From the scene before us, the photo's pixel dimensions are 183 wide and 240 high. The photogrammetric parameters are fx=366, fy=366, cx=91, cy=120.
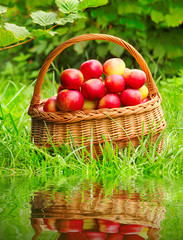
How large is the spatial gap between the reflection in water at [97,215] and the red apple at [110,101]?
2.19 feet

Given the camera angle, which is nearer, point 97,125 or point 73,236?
point 73,236

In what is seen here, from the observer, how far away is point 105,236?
0.73 meters

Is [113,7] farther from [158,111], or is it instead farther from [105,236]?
[105,236]

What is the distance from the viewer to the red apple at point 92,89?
6.02 feet

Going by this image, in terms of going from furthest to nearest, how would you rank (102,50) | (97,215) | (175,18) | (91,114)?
1. (102,50)
2. (175,18)
3. (91,114)
4. (97,215)

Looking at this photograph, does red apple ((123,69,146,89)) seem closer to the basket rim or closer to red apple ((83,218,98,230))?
the basket rim

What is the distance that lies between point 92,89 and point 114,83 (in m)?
0.12

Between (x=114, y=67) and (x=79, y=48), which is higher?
(x=114, y=67)

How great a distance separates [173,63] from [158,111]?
2277 mm

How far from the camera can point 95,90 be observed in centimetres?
184

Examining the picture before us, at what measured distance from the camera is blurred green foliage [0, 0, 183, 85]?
3.63m

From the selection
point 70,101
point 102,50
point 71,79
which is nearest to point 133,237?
point 70,101

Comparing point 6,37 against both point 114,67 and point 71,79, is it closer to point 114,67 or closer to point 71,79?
point 71,79

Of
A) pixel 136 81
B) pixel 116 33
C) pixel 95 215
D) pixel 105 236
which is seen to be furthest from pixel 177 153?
pixel 116 33
